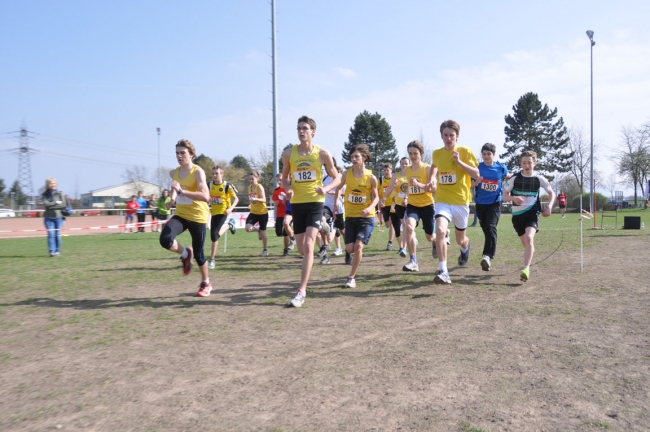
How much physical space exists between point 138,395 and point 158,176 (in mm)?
72600

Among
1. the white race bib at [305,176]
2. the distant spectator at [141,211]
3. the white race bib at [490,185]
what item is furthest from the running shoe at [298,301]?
the distant spectator at [141,211]

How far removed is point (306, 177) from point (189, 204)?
5.63 ft

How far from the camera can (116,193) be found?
4461 inches

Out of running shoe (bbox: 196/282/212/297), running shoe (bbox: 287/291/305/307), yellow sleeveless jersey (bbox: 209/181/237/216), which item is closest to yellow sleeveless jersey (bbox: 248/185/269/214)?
yellow sleeveless jersey (bbox: 209/181/237/216)

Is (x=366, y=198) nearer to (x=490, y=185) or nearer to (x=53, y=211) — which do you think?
(x=490, y=185)

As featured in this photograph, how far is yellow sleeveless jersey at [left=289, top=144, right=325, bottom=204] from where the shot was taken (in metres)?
6.39

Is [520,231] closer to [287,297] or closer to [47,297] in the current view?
[287,297]

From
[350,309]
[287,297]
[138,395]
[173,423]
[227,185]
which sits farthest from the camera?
[227,185]

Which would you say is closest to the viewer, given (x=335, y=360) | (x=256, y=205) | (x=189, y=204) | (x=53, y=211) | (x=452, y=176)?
(x=335, y=360)

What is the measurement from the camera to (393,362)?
385 cm

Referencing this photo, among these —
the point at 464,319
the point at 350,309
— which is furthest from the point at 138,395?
the point at 464,319

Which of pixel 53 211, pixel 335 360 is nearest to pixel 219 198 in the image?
pixel 53 211

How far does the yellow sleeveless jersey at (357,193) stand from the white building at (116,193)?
1354 inches

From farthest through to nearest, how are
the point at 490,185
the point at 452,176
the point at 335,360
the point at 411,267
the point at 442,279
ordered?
1. the point at 411,267
2. the point at 490,185
3. the point at 452,176
4. the point at 442,279
5. the point at 335,360
